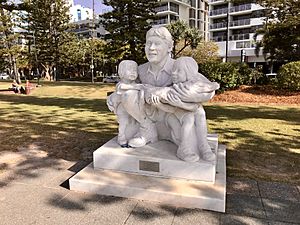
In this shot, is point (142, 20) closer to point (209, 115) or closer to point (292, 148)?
point (209, 115)

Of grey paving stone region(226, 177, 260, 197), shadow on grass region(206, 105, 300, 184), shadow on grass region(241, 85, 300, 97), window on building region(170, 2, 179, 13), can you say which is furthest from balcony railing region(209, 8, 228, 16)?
grey paving stone region(226, 177, 260, 197)

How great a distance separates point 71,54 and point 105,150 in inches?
1103

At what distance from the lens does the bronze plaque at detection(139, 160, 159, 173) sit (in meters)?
3.05

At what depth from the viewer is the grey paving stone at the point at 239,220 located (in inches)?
95.2

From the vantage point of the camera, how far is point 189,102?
2.89 meters

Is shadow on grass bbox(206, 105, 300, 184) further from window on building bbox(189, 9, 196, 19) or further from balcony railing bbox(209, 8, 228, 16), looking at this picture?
window on building bbox(189, 9, 196, 19)

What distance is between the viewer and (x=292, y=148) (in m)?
4.62

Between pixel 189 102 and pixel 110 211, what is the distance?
4.52 ft

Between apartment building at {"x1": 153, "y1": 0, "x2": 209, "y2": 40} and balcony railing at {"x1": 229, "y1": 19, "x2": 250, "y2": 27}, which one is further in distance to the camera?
apartment building at {"x1": 153, "y1": 0, "x2": 209, "y2": 40}

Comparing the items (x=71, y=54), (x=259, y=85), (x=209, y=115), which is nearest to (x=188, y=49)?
(x=71, y=54)

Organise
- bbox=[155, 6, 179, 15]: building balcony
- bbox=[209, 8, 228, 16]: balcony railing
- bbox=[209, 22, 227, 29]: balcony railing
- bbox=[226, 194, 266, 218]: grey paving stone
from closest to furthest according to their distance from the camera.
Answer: bbox=[226, 194, 266, 218]: grey paving stone, bbox=[209, 8, 228, 16]: balcony railing, bbox=[209, 22, 227, 29]: balcony railing, bbox=[155, 6, 179, 15]: building balcony

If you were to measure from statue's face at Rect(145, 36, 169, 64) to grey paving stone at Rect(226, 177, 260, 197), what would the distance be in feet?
5.64

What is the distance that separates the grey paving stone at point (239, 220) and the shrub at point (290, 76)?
35.3ft

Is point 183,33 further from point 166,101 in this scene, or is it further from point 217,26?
point 166,101
